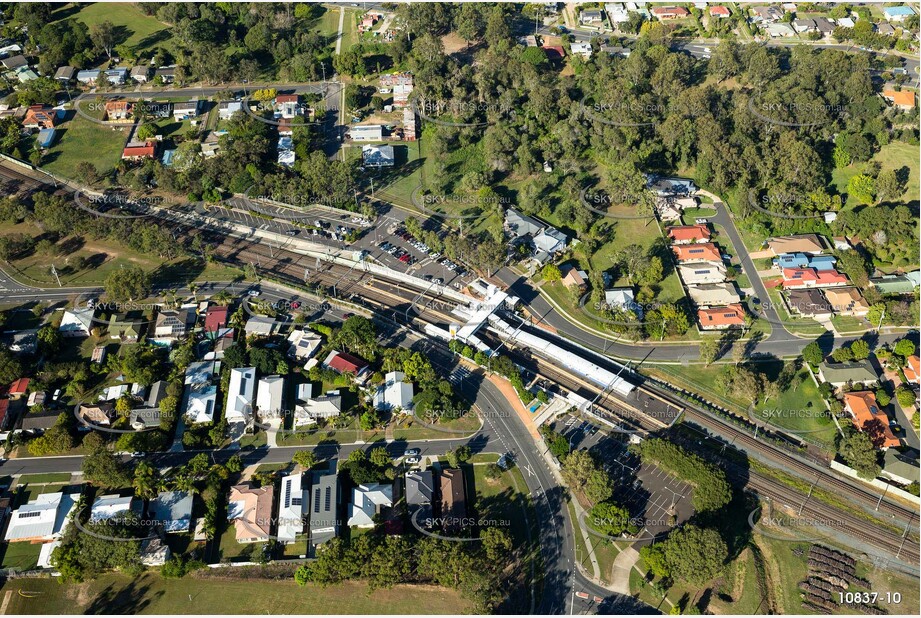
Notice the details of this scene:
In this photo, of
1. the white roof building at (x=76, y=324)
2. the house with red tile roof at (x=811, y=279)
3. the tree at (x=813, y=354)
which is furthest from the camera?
the house with red tile roof at (x=811, y=279)

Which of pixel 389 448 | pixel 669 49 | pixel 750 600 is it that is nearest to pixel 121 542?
pixel 389 448

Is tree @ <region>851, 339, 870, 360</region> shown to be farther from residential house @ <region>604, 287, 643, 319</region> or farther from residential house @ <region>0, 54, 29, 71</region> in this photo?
residential house @ <region>0, 54, 29, 71</region>

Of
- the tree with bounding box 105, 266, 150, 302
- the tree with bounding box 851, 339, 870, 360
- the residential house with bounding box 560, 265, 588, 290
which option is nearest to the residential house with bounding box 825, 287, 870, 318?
the tree with bounding box 851, 339, 870, 360

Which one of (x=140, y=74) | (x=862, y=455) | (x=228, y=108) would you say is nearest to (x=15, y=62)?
(x=140, y=74)

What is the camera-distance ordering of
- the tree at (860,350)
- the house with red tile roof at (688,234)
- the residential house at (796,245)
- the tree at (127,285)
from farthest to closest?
1. the house with red tile roof at (688,234)
2. the residential house at (796,245)
3. the tree at (127,285)
4. the tree at (860,350)

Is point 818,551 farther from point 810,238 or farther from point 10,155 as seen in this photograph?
point 10,155

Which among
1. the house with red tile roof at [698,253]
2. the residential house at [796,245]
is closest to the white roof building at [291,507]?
the house with red tile roof at [698,253]

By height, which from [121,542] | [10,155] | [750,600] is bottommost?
[750,600]

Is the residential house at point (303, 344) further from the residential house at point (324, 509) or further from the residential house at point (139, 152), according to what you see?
the residential house at point (139, 152)
